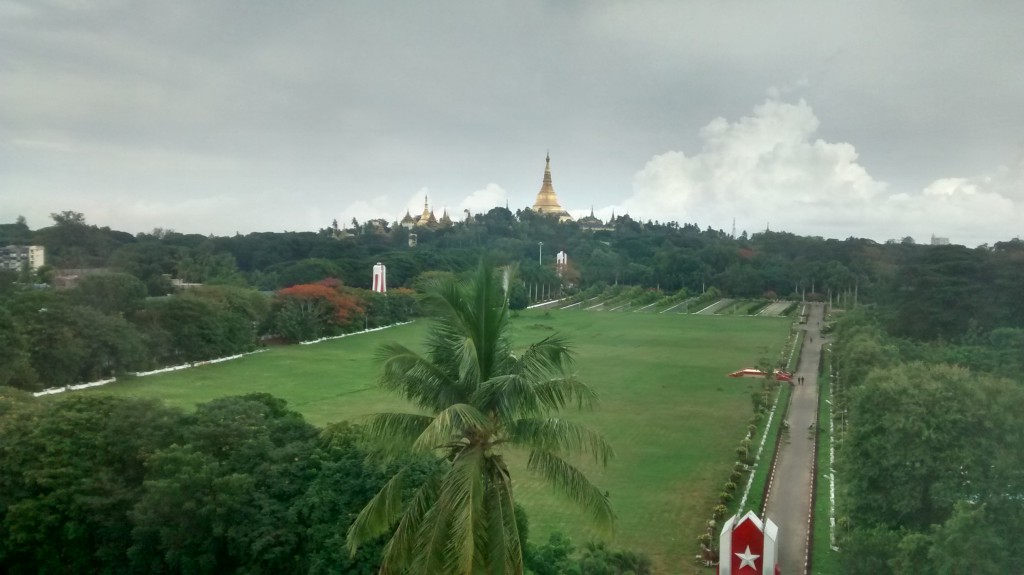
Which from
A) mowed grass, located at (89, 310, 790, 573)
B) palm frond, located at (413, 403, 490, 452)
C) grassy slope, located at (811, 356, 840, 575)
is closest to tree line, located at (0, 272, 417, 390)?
mowed grass, located at (89, 310, 790, 573)

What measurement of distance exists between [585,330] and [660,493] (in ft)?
62.9

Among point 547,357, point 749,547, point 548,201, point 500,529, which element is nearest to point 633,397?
point 749,547

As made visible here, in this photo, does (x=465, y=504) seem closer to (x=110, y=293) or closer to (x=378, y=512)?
(x=378, y=512)

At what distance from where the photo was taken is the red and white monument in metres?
6.40

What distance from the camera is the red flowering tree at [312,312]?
2527cm

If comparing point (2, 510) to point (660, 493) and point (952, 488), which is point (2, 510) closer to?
point (660, 493)

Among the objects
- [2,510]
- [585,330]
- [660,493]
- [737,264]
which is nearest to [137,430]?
[2,510]

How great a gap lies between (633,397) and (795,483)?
21.4ft

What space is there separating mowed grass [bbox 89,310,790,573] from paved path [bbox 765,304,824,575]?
29.4 inches

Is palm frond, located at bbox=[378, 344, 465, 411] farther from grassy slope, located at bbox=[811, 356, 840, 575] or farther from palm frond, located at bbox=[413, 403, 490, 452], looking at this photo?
grassy slope, located at bbox=[811, 356, 840, 575]

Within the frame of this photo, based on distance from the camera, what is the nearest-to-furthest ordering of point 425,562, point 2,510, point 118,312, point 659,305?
point 425,562 → point 2,510 → point 118,312 → point 659,305

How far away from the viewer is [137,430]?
23.3ft

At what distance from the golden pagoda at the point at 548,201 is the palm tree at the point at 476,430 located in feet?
246

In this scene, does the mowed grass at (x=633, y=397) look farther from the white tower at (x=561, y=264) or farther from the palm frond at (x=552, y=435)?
the white tower at (x=561, y=264)
